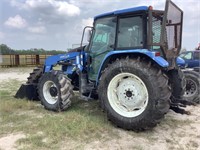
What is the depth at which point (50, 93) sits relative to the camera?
18.5 ft

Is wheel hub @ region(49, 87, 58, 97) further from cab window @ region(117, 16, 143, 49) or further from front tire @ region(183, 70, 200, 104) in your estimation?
front tire @ region(183, 70, 200, 104)

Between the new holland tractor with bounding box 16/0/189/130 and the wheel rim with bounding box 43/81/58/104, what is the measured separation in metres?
0.03

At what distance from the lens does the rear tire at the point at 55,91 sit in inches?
205

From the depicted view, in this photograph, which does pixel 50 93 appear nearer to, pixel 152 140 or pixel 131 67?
pixel 131 67

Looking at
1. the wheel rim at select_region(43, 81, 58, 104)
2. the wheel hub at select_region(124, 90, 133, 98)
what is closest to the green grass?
the wheel rim at select_region(43, 81, 58, 104)

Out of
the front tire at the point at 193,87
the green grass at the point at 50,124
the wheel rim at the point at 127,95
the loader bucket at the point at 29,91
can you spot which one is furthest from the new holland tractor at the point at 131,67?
the front tire at the point at 193,87

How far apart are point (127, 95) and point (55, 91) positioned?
1993mm

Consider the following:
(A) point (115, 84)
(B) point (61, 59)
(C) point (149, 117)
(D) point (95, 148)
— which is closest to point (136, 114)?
(C) point (149, 117)

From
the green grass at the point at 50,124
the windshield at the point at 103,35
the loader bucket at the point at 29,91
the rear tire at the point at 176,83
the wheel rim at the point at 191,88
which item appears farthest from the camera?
the wheel rim at the point at 191,88

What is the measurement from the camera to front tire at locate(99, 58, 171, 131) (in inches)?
152

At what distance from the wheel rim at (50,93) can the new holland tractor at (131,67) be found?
0.10 feet

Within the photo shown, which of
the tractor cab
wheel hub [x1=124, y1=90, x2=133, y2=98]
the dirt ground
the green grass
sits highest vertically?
the tractor cab

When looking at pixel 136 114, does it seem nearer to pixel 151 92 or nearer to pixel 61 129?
pixel 151 92

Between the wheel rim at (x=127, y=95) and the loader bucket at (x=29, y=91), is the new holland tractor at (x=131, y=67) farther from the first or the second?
the loader bucket at (x=29, y=91)
